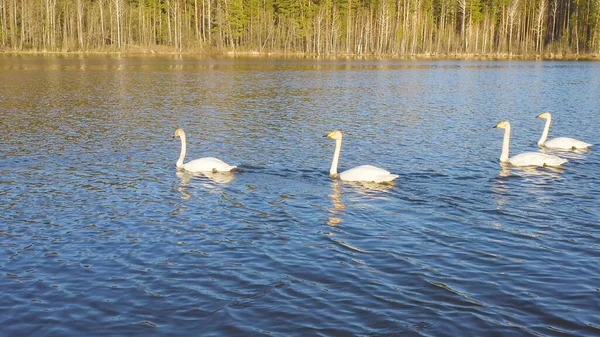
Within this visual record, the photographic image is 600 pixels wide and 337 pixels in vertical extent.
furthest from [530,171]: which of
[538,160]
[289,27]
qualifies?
[289,27]

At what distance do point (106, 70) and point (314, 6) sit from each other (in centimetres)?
6798

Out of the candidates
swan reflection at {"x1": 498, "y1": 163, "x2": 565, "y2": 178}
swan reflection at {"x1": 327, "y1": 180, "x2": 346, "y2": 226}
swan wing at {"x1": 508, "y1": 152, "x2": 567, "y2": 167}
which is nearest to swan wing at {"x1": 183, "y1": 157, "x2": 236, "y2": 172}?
swan reflection at {"x1": 327, "y1": 180, "x2": 346, "y2": 226}

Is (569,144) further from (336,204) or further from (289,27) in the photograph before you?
(289,27)

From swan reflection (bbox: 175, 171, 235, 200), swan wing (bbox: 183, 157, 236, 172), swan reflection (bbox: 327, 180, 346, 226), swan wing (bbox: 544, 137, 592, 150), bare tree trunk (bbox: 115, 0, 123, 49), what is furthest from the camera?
bare tree trunk (bbox: 115, 0, 123, 49)

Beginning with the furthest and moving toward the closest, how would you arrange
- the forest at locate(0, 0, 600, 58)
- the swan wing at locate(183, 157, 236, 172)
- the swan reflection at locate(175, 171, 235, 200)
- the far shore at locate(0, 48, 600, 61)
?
the forest at locate(0, 0, 600, 58), the far shore at locate(0, 48, 600, 61), the swan wing at locate(183, 157, 236, 172), the swan reflection at locate(175, 171, 235, 200)

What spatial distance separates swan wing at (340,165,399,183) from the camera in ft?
50.5

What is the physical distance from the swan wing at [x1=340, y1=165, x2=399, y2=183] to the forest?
3530 inches

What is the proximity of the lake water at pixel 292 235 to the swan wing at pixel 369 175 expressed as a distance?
24cm

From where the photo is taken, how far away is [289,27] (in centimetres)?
11650

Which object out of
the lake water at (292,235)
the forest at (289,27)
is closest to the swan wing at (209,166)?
the lake water at (292,235)

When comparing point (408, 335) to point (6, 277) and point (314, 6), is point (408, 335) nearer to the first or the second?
point (6, 277)

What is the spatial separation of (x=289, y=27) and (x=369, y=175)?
4110 inches

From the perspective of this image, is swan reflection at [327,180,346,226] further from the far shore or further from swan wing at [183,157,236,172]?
the far shore

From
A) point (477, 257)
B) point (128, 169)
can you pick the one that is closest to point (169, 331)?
point (477, 257)
